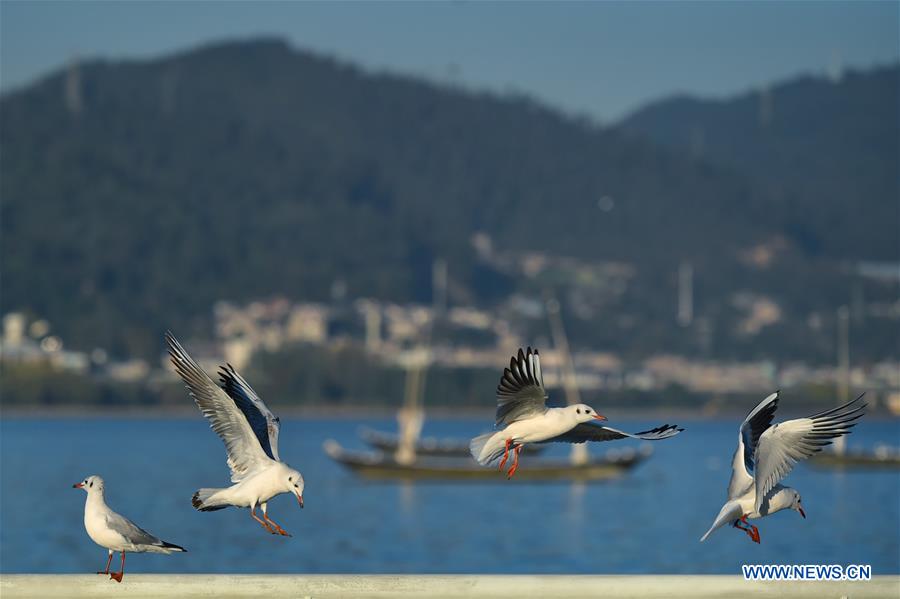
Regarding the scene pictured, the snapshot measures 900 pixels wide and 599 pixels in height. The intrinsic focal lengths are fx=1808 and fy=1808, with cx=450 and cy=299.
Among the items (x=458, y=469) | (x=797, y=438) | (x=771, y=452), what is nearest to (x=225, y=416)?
(x=771, y=452)

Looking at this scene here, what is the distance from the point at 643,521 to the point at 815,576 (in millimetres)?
56194

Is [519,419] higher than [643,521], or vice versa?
[519,419]

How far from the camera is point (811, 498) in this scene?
81.1 meters

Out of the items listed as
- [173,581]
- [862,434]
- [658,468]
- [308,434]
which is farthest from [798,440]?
[862,434]

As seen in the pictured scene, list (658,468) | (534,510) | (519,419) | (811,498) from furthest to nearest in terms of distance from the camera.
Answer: (658,468), (811,498), (534,510), (519,419)

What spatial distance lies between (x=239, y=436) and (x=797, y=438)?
13.5 feet

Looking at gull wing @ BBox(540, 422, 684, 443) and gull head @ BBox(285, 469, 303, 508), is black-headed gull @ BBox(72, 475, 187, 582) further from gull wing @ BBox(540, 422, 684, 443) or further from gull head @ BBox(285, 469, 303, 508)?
gull wing @ BBox(540, 422, 684, 443)

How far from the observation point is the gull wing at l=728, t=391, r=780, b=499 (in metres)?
12.9

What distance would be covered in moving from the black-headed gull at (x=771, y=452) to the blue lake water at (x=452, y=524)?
31884 mm

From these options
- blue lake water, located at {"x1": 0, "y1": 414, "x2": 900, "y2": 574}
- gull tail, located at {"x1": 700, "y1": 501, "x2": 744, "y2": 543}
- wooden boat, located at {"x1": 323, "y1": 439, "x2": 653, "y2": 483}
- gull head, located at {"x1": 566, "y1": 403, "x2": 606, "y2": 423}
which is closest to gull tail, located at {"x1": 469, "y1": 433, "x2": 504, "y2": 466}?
gull head, located at {"x1": 566, "y1": 403, "x2": 606, "y2": 423}

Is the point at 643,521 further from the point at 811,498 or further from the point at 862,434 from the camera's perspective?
the point at 862,434

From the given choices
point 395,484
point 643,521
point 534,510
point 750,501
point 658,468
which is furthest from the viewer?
point 658,468

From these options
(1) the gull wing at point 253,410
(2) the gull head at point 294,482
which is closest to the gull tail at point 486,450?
(1) the gull wing at point 253,410

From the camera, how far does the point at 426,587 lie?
1197 centimetres
